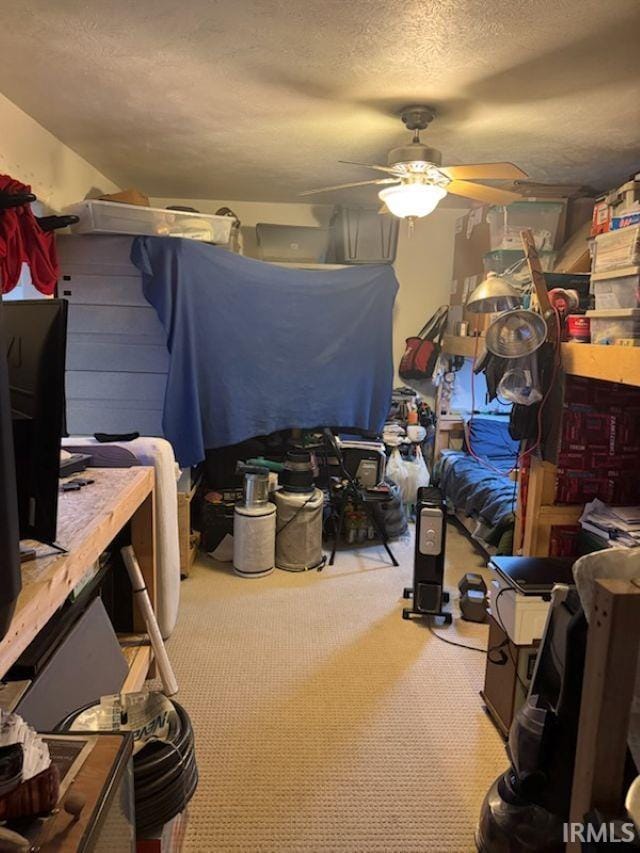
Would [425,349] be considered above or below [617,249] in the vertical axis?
below

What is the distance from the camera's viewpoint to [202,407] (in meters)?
3.48

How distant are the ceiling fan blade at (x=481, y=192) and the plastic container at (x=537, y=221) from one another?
729 millimetres

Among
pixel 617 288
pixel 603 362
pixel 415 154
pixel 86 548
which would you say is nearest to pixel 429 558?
pixel 603 362

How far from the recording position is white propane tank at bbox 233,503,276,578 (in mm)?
3371

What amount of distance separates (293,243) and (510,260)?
4.95 feet

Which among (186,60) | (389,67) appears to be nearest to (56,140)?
(186,60)

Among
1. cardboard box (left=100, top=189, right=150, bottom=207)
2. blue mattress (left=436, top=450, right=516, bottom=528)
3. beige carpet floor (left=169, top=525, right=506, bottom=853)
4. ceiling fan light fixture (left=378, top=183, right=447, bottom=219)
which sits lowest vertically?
beige carpet floor (left=169, top=525, right=506, bottom=853)

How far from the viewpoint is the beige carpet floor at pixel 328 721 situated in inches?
68.1

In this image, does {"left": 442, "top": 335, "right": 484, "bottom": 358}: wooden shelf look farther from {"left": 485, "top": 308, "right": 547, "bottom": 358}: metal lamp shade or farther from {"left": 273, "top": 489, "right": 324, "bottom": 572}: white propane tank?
{"left": 273, "top": 489, "right": 324, "bottom": 572}: white propane tank

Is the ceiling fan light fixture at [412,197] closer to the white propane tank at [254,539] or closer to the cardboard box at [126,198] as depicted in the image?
the cardboard box at [126,198]

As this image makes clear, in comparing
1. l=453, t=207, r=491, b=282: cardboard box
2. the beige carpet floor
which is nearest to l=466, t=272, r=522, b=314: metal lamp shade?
l=453, t=207, r=491, b=282: cardboard box

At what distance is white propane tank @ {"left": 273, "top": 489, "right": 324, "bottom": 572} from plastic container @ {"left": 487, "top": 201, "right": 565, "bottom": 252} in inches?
78.7

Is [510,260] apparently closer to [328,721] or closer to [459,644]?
[459,644]

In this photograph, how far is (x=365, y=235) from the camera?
3.96 meters
